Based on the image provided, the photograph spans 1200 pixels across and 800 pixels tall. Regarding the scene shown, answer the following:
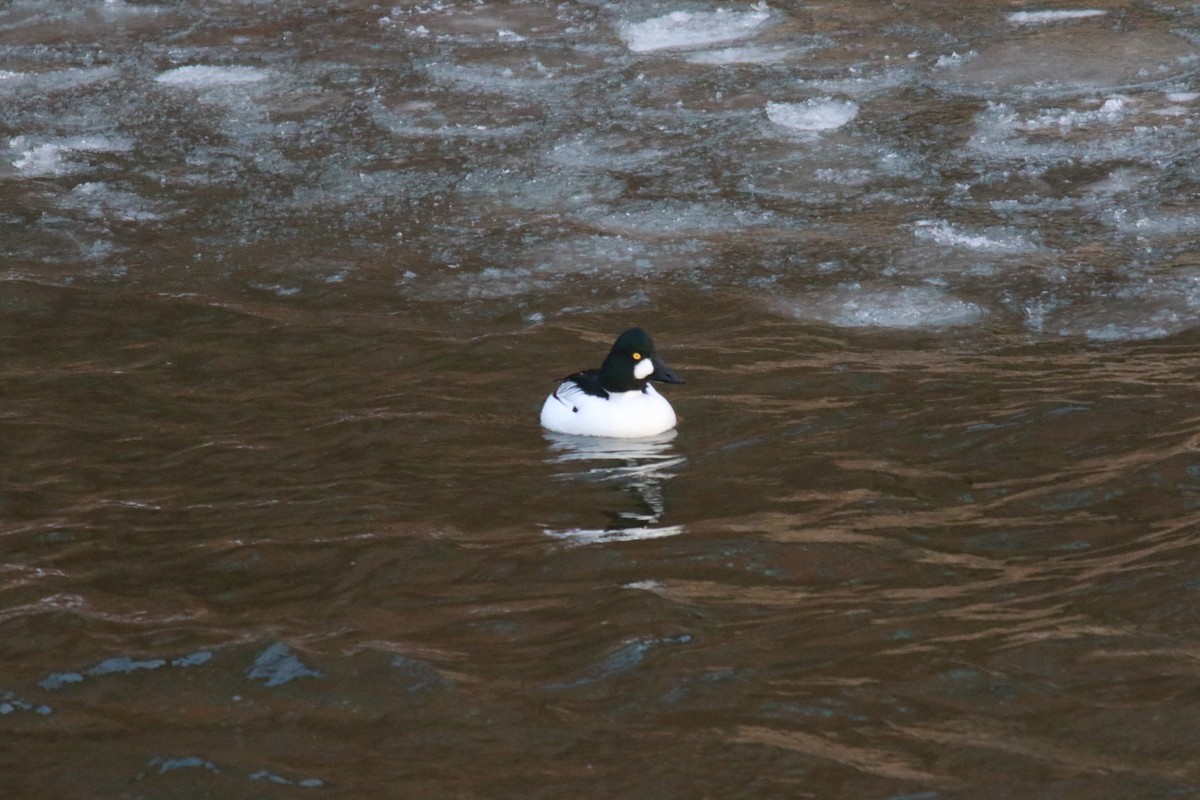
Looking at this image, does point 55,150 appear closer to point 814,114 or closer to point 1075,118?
point 814,114

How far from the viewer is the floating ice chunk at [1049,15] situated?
39.2ft

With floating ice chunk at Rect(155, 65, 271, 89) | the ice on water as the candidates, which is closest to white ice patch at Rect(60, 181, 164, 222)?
the ice on water

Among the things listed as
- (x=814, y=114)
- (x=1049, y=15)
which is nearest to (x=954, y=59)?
(x=1049, y=15)

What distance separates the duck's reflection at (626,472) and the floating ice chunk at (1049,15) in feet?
21.9

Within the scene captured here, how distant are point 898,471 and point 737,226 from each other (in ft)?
10.8

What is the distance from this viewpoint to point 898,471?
19.7 ft

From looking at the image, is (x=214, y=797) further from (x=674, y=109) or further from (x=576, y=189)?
(x=674, y=109)

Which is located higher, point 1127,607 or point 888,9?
point 888,9

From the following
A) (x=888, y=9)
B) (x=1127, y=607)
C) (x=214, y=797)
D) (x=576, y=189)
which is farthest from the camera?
(x=888, y=9)

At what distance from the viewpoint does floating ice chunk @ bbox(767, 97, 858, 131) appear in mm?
10258

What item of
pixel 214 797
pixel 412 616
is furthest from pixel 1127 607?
pixel 214 797

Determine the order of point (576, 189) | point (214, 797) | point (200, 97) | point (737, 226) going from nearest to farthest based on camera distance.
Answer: point (214, 797)
point (737, 226)
point (576, 189)
point (200, 97)

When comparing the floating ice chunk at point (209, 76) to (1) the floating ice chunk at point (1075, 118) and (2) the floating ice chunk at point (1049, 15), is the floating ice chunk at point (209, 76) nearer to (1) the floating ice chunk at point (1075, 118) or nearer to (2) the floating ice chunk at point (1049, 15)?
(1) the floating ice chunk at point (1075, 118)

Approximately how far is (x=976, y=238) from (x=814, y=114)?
2.18 meters
